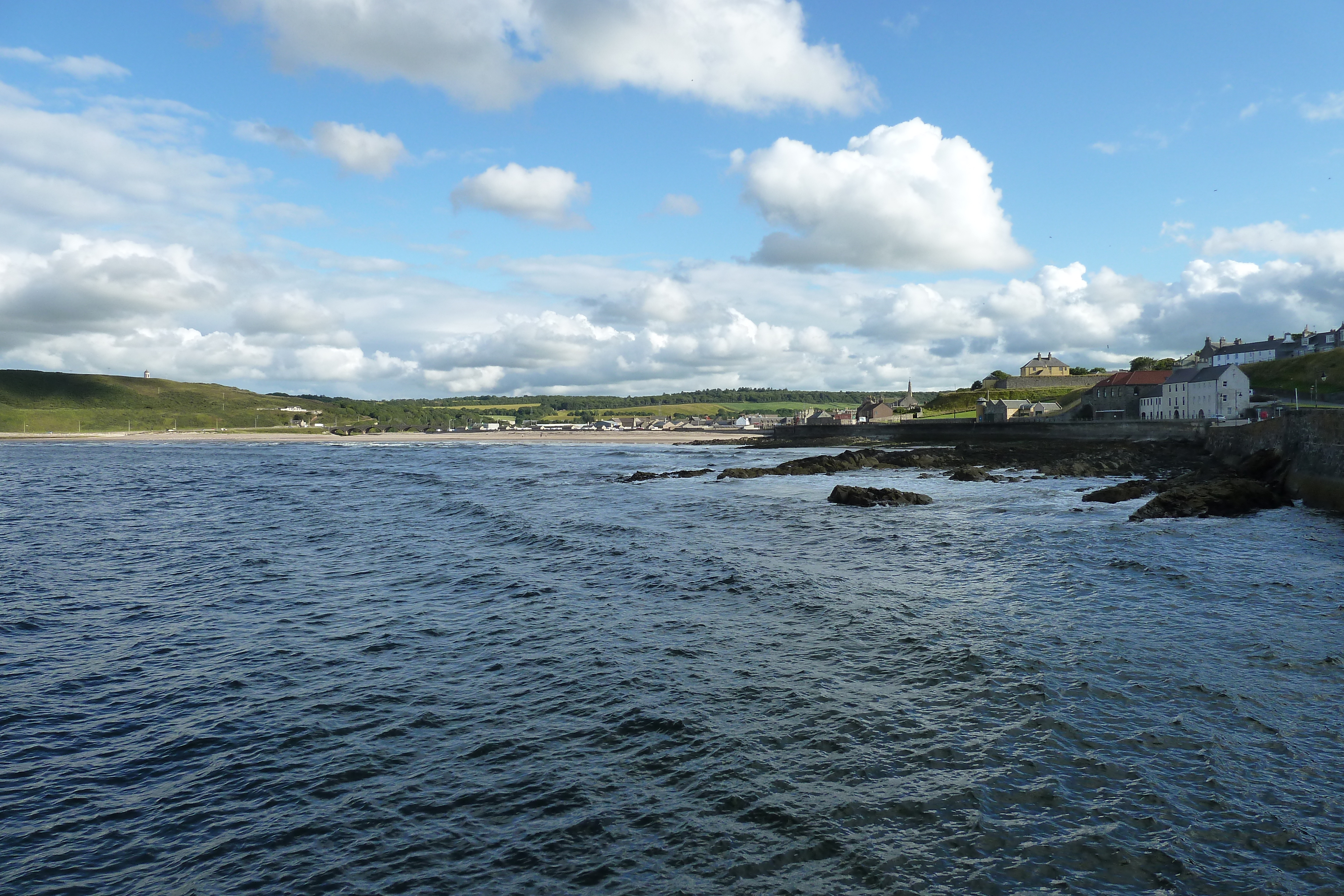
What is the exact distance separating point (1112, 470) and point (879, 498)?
29.0 m

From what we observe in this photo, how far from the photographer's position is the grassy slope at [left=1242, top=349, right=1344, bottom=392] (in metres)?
95.4

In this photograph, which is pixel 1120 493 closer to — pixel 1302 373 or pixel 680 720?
pixel 680 720

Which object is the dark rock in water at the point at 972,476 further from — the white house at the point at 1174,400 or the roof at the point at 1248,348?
the roof at the point at 1248,348

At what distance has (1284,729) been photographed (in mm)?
10305

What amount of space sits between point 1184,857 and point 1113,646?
758cm

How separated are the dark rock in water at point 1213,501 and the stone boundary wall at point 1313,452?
5.76 ft

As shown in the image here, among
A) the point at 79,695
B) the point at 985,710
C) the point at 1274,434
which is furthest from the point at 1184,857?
the point at 1274,434

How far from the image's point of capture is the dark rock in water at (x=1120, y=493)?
1455 inches

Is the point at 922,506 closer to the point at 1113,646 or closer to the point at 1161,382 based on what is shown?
the point at 1113,646

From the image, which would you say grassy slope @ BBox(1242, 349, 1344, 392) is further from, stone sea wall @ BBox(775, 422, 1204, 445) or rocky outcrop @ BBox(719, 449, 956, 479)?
rocky outcrop @ BBox(719, 449, 956, 479)

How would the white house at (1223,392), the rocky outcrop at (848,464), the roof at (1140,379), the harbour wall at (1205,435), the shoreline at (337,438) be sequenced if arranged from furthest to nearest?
1. the shoreline at (337,438)
2. the roof at (1140,379)
3. the white house at (1223,392)
4. the rocky outcrop at (848,464)
5. the harbour wall at (1205,435)

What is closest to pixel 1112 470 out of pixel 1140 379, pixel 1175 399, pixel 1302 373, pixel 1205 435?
pixel 1205 435

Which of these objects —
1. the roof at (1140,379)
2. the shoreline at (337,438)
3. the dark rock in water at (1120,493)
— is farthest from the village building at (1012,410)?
the dark rock in water at (1120,493)

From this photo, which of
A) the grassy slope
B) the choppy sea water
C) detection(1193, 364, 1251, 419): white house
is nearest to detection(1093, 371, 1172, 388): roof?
detection(1193, 364, 1251, 419): white house
